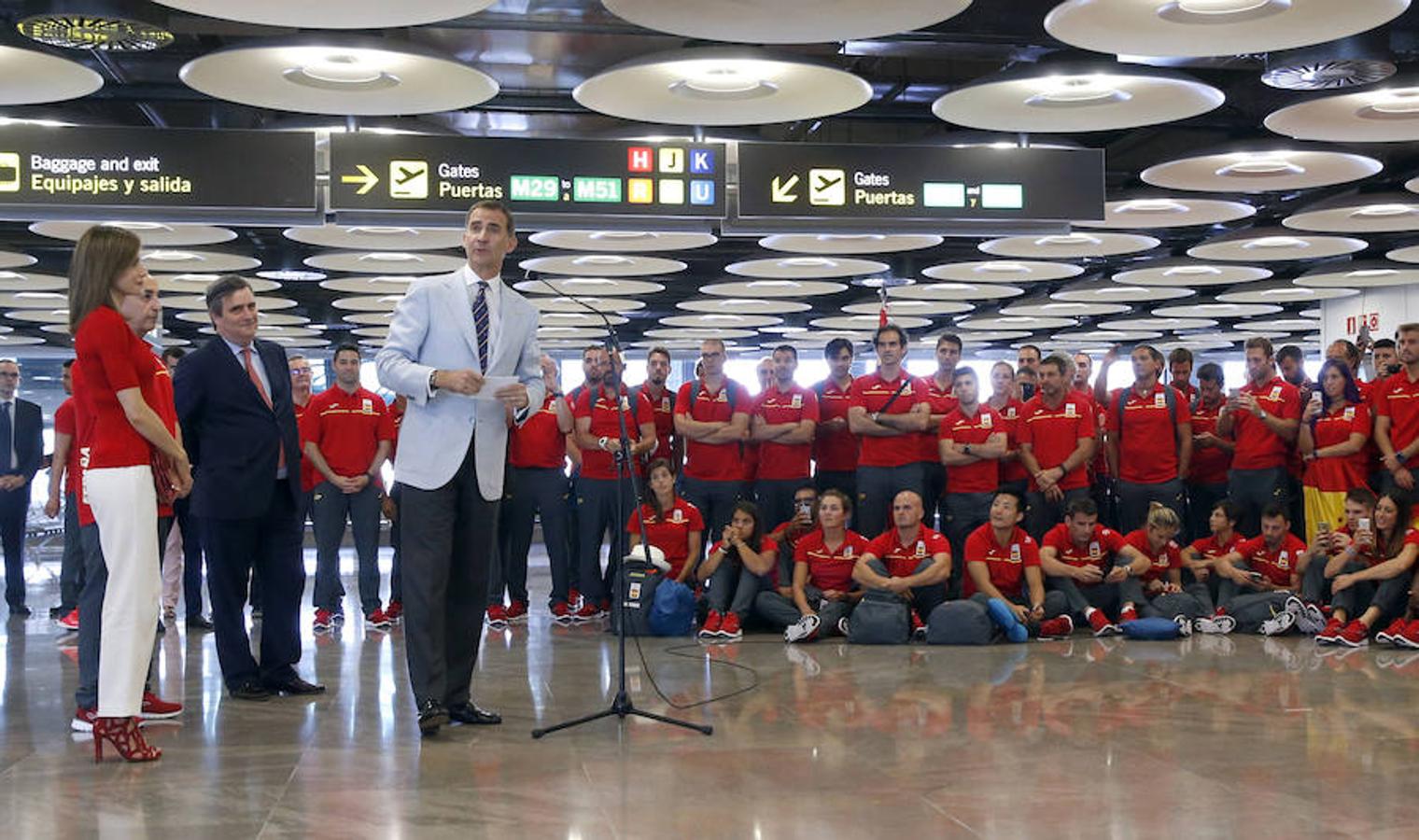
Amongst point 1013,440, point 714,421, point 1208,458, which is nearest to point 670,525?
point 714,421

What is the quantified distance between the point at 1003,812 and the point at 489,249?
273 cm

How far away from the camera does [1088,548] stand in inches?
366

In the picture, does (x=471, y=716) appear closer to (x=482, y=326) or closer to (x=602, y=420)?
(x=482, y=326)

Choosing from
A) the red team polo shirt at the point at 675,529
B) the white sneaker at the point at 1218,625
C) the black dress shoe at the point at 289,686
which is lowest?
the white sneaker at the point at 1218,625

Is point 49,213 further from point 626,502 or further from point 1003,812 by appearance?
point 1003,812

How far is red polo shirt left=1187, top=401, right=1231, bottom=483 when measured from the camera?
424 inches

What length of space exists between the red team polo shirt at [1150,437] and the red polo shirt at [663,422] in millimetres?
3241

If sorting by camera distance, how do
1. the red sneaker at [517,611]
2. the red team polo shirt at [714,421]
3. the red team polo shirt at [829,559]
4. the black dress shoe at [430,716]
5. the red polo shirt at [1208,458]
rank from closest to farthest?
the black dress shoe at [430,716] → the red team polo shirt at [829,559] → the red sneaker at [517,611] → the red team polo shirt at [714,421] → the red polo shirt at [1208,458]

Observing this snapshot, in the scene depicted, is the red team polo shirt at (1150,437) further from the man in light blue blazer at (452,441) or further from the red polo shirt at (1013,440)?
the man in light blue blazer at (452,441)

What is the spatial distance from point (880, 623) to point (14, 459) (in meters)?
7.23

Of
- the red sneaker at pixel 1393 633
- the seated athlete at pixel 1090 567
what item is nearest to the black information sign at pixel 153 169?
the seated athlete at pixel 1090 567

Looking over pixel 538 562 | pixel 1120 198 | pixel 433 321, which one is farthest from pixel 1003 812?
pixel 538 562

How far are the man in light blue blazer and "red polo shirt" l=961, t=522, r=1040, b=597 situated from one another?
4.39 metres

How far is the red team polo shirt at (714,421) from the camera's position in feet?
32.7
